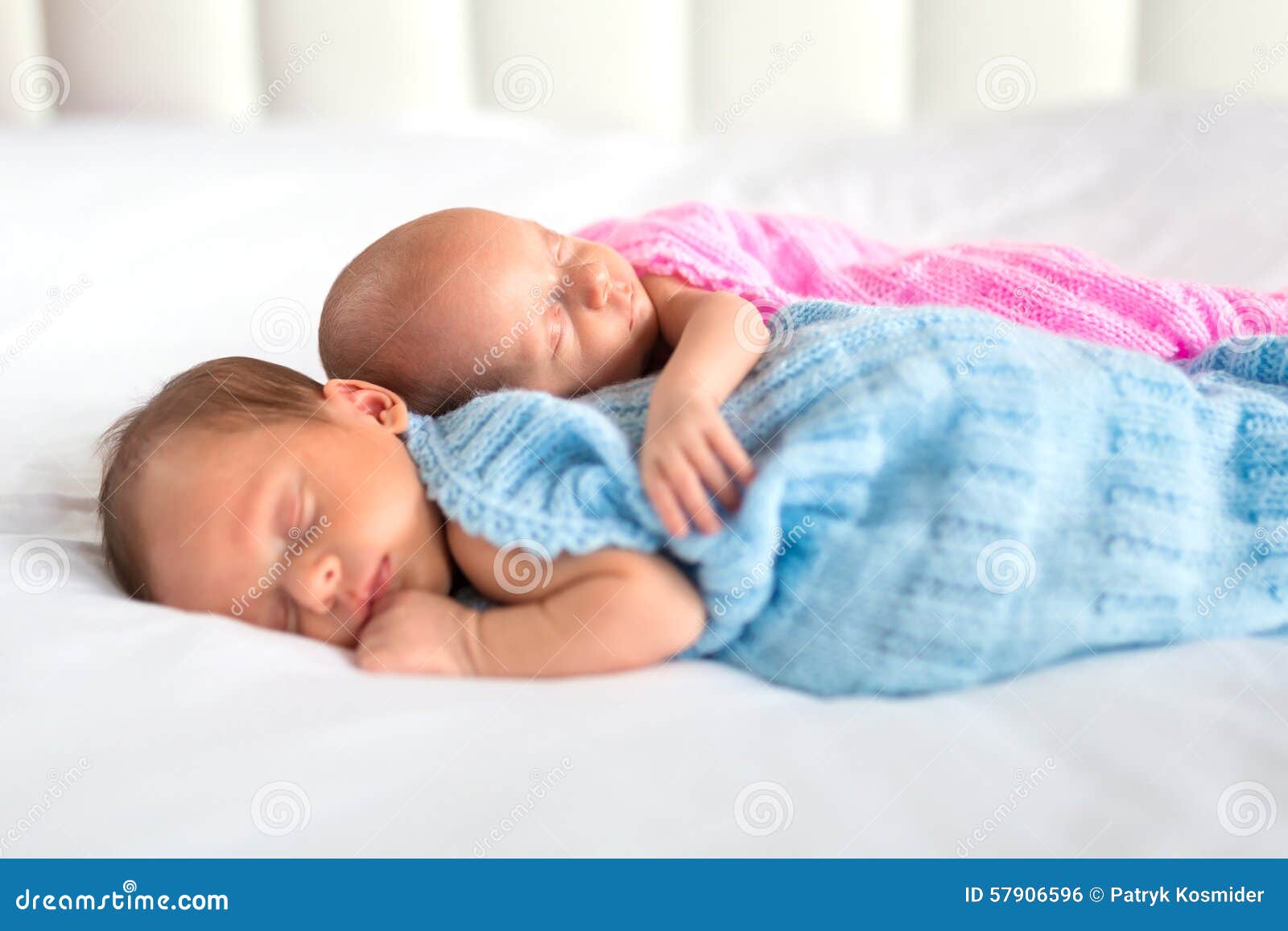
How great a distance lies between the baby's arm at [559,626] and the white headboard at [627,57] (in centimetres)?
177

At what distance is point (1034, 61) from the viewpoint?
2520 mm

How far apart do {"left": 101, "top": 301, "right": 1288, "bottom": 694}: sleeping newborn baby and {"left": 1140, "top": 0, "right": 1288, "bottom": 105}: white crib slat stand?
5.75 ft

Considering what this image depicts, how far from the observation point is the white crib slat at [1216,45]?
2.46m

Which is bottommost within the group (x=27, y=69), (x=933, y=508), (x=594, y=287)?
(x=933, y=508)

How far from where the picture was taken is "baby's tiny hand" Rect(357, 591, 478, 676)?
968 mm

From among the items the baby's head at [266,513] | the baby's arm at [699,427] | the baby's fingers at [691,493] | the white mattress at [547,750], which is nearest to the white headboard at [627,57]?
the white mattress at [547,750]

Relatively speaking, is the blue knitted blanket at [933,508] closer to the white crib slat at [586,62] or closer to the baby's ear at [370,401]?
the baby's ear at [370,401]

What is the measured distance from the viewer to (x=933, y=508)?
0.95 m

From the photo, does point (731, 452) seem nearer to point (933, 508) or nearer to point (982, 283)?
point (933, 508)

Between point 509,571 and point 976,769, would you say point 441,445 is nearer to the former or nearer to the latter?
point 509,571

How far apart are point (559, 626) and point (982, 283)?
0.76 meters

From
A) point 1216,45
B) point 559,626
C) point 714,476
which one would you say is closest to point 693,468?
point 714,476
